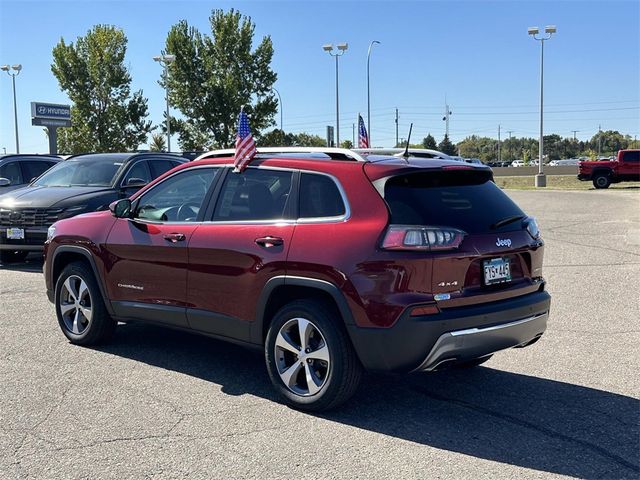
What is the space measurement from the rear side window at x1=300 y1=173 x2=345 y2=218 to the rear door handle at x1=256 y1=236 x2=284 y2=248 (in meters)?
0.23

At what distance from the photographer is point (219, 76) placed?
1841 inches

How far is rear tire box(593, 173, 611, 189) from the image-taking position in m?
34.5

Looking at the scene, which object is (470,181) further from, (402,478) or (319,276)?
(402,478)

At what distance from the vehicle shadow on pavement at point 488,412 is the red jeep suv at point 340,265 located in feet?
1.14

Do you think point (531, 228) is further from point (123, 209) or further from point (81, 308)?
point (81, 308)

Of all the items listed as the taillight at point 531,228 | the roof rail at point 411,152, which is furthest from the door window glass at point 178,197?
the taillight at point 531,228

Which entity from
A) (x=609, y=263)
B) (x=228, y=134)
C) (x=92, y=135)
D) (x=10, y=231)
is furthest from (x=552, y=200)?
(x=92, y=135)

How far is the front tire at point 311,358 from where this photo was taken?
13.5 feet

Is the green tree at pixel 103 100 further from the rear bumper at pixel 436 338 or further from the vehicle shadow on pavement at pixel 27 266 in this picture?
the rear bumper at pixel 436 338

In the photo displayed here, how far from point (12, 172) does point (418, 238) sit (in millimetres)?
12159

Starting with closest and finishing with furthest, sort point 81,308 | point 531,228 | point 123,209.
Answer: point 531,228 → point 123,209 → point 81,308

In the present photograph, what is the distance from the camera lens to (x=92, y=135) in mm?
47188

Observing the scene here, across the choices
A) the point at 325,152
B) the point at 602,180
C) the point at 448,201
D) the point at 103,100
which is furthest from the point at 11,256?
the point at 103,100

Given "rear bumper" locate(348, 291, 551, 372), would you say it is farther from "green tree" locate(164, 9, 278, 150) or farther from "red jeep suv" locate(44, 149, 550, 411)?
"green tree" locate(164, 9, 278, 150)
